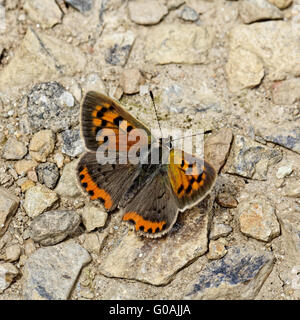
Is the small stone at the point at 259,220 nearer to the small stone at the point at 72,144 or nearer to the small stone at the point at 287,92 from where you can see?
the small stone at the point at 287,92

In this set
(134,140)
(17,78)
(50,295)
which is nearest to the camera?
(50,295)

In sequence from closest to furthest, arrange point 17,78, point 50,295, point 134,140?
point 50,295
point 134,140
point 17,78

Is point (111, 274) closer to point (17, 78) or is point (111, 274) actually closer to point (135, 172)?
point (135, 172)

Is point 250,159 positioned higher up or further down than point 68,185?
higher up

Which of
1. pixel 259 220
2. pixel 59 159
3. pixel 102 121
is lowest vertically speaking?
pixel 259 220

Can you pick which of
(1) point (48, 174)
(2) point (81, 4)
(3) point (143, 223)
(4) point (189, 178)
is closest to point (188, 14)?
(2) point (81, 4)

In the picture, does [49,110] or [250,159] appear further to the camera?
[49,110]

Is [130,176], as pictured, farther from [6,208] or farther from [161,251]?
[6,208]
